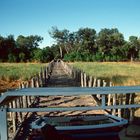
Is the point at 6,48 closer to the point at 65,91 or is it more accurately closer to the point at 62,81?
the point at 62,81

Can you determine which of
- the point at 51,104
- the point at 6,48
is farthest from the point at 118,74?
the point at 6,48

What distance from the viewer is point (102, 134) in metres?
4.34

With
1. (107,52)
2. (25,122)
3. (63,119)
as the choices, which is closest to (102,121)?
(63,119)

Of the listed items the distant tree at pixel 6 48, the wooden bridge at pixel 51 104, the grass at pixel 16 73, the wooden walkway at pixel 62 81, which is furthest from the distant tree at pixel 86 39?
the wooden bridge at pixel 51 104

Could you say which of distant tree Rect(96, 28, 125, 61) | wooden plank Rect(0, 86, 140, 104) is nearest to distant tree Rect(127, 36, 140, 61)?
distant tree Rect(96, 28, 125, 61)

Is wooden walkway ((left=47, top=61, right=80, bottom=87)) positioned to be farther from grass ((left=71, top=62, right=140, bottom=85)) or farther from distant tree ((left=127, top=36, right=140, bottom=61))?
distant tree ((left=127, top=36, right=140, bottom=61))

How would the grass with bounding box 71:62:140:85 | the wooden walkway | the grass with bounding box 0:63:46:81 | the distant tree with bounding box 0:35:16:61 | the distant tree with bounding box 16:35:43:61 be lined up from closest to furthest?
the wooden walkway
the grass with bounding box 71:62:140:85
the grass with bounding box 0:63:46:81
the distant tree with bounding box 0:35:16:61
the distant tree with bounding box 16:35:43:61

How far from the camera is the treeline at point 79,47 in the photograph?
10562 cm

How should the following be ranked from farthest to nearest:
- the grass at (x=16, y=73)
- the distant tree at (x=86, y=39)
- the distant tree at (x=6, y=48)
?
1. the distant tree at (x=86, y=39)
2. the distant tree at (x=6, y=48)
3. the grass at (x=16, y=73)

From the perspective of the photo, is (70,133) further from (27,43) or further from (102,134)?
(27,43)

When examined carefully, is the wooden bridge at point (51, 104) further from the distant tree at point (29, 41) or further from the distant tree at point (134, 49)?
the distant tree at point (29, 41)

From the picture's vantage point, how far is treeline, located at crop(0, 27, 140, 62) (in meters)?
106

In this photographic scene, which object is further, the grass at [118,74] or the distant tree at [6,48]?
the distant tree at [6,48]

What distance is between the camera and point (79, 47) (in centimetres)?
12569
